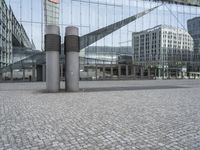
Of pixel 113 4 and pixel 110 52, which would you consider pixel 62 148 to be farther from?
pixel 113 4

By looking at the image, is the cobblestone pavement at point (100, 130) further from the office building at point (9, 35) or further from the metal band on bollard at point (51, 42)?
the office building at point (9, 35)

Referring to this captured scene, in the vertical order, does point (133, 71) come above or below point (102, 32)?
below

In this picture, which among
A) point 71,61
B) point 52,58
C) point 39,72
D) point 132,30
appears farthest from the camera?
point 132,30

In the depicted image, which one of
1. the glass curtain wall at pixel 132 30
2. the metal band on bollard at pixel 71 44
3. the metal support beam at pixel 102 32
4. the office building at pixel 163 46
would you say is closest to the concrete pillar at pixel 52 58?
the metal band on bollard at pixel 71 44

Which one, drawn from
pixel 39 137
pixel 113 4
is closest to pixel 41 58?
pixel 113 4

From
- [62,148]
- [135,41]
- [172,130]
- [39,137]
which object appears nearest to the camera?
[62,148]

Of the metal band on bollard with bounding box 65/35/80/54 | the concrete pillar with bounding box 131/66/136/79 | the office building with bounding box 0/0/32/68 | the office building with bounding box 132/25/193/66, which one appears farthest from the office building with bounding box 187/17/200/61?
the metal band on bollard with bounding box 65/35/80/54

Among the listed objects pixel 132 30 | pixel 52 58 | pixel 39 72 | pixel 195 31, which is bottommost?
pixel 39 72

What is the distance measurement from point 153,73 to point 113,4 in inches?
638

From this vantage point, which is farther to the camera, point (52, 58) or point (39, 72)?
point (39, 72)

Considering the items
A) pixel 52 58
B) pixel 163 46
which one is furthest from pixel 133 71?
pixel 52 58

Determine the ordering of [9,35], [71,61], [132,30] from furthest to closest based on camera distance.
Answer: [132,30]
[9,35]
[71,61]

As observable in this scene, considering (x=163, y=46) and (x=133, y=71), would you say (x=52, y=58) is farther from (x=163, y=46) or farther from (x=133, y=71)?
(x=163, y=46)

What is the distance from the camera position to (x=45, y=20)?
37719 millimetres
